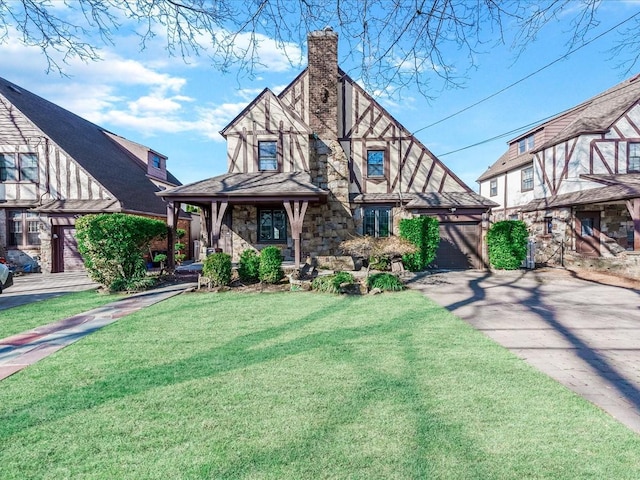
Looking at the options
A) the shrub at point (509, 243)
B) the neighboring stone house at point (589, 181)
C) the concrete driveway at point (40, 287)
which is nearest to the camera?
the concrete driveway at point (40, 287)

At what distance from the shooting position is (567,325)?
565cm

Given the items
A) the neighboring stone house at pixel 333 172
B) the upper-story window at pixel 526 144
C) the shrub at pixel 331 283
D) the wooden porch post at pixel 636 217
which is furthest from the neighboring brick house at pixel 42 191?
the upper-story window at pixel 526 144

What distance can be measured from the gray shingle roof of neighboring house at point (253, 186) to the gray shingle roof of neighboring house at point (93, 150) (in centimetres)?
439

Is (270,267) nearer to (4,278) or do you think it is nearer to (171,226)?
(171,226)

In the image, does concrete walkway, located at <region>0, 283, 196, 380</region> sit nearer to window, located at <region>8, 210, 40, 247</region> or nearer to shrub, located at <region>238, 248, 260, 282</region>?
shrub, located at <region>238, 248, 260, 282</region>

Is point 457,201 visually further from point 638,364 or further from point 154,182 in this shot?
point 154,182

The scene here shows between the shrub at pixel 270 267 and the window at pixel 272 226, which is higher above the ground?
the window at pixel 272 226

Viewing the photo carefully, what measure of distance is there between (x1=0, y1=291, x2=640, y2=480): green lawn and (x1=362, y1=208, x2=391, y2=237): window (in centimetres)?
966

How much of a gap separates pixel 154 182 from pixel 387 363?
20.6 metres

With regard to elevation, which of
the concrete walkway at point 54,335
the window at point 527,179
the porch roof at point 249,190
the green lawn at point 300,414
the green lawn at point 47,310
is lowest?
the green lawn at point 300,414

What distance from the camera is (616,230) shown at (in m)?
14.9

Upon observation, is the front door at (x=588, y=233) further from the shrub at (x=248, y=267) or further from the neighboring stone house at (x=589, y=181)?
the shrub at (x=248, y=267)

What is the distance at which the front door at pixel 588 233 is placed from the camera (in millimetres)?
15156

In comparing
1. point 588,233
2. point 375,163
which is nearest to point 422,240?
point 375,163
